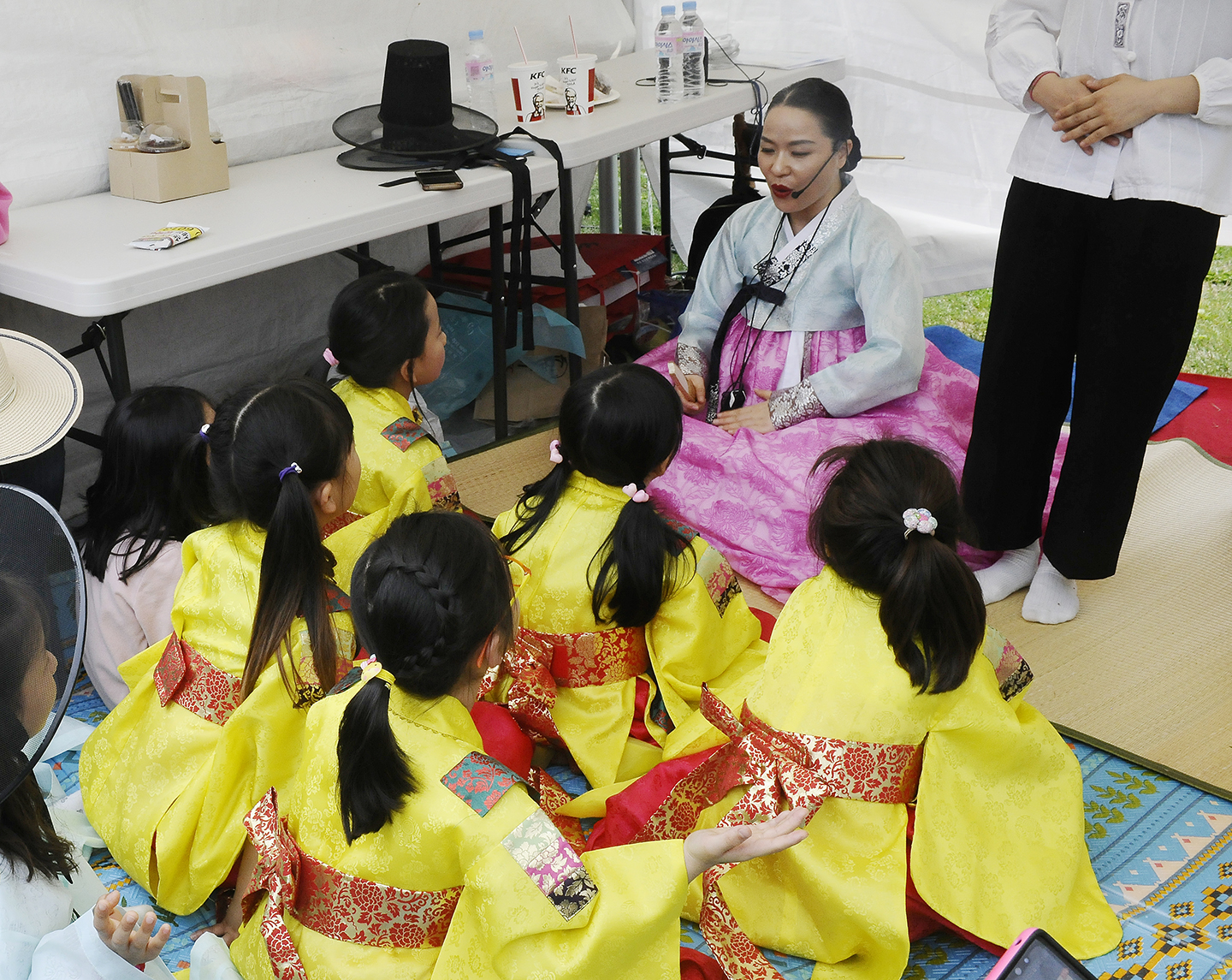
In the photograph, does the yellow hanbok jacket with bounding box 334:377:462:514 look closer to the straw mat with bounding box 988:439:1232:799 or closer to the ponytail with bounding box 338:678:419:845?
the ponytail with bounding box 338:678:419:845

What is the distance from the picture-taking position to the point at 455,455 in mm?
3318

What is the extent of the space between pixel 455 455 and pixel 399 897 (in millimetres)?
1985

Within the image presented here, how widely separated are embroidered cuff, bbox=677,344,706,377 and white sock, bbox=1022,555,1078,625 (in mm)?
999

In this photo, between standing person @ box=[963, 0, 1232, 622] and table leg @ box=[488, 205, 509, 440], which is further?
table leg @ box=[488, 205, 509, 440]

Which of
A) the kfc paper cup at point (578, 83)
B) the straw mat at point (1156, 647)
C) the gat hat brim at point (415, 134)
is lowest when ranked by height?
the straw mat at point (1156, 647)

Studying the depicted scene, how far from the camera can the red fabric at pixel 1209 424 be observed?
130 inches

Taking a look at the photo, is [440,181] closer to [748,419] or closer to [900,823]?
[748,419]

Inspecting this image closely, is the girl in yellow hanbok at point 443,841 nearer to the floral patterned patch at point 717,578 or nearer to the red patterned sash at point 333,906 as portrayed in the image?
the red patterned sash at point 333,906

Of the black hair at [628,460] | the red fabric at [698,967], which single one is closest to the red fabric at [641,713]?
the black hair at [628,460]

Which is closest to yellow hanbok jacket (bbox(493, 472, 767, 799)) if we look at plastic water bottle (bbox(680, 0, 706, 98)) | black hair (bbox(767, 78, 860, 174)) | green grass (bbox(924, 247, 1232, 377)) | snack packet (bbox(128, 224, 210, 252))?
snack packet (bbox(128, 224, 210, 252))

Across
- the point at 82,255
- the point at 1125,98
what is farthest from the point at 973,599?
the point at 82,255

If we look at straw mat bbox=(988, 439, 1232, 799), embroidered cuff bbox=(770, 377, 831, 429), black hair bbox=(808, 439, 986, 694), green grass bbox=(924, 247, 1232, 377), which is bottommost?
green grass bbox=(924, 247, 1232, 377)

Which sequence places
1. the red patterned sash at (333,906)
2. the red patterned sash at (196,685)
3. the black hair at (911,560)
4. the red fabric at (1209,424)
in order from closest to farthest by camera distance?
the red patterned sash at (333,906)
the black hair at (911,560)
the red patterned sash at (196,685)
the red fabric at (1209,424)

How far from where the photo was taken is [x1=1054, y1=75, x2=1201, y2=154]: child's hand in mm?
2098
